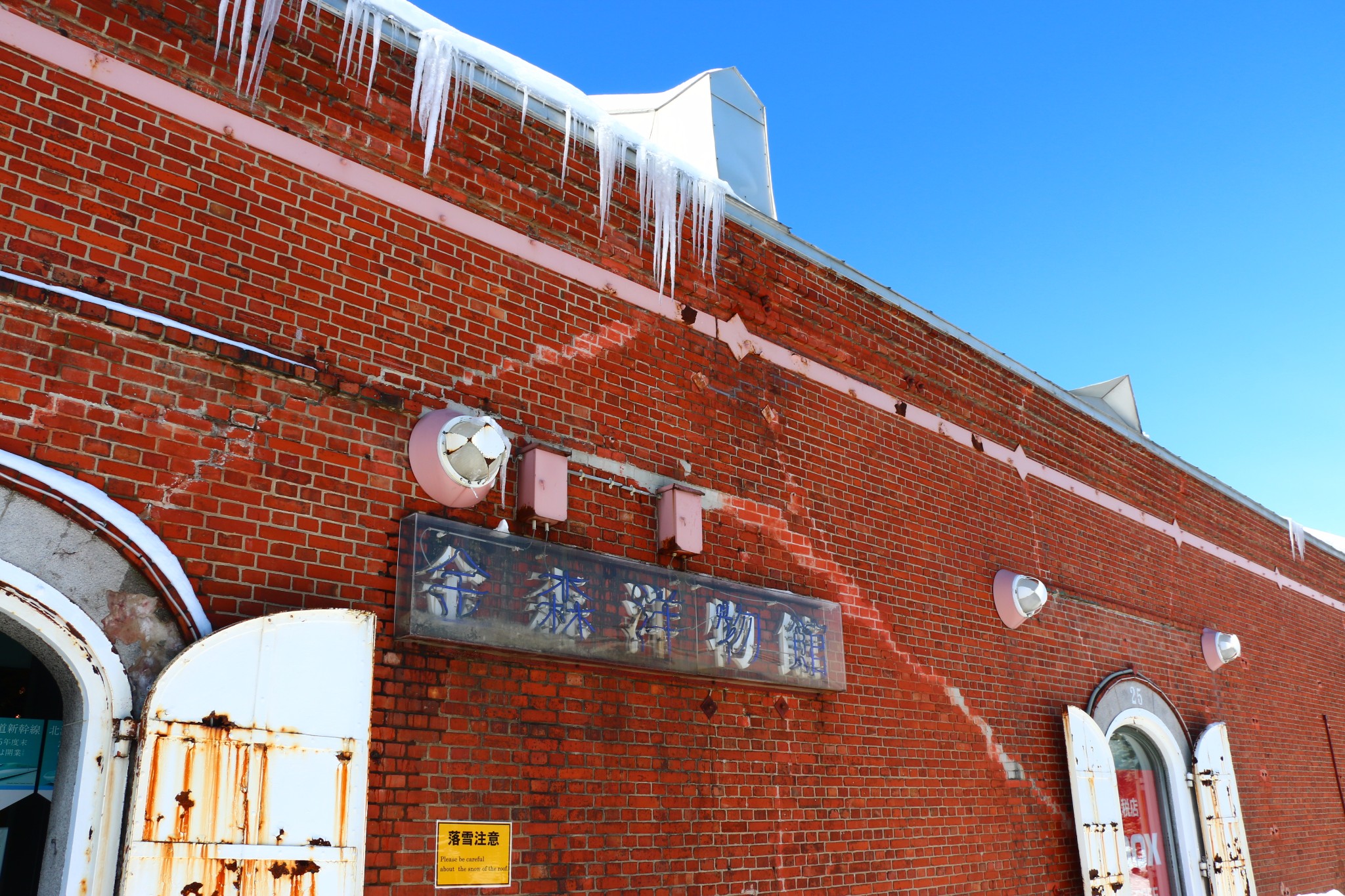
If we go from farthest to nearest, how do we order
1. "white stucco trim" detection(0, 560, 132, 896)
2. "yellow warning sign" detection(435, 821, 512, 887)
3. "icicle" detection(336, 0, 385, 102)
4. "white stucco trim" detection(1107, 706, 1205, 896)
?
1. "white stucco trim" detection(1107, 706, 1205, 896)
2. "icicle" detection(336, 0, 385, 102)
3. "yellow warning sign" detection(435, 821, 512, 887)
4. "white stucco trim" detection(0, 560, 132, 896)

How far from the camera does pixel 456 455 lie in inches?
185

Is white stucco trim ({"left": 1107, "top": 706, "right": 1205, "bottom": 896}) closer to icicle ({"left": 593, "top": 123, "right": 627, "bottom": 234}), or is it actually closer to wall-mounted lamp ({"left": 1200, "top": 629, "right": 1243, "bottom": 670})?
wall-mounted lamp ({"left": 1200, "top": 629, "right": 1243, "bottom": 670})

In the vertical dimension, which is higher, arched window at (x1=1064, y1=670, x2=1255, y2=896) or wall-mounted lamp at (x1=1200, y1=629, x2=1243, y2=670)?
wall-mounted lamp at (x1=1200, y1=629, x2=1243, y2=670)

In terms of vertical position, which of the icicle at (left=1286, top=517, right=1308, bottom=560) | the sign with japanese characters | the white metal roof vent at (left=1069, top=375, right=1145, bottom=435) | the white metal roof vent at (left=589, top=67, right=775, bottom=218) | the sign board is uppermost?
the white metal roof vent at (left=589, top=67, right=775, bottom=218)

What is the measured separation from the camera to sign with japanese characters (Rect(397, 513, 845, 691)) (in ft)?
14.9

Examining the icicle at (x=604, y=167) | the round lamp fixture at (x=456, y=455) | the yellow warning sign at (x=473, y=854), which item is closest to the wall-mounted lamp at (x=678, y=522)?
the round lamp fixture at (x=456, y=455)

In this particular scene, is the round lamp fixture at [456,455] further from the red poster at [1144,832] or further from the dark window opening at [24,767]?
the red poster at [1144,832]

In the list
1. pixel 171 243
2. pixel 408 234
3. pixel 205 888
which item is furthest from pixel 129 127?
pixel 205 888

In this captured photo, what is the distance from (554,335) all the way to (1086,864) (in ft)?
18.2

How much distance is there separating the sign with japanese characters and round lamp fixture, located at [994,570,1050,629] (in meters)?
2.07

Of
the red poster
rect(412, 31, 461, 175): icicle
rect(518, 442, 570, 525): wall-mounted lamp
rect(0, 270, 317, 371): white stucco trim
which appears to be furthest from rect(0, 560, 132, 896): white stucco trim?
the red poster

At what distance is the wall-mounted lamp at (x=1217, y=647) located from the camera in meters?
10.3

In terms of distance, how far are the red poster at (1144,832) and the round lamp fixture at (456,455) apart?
21.9 feet

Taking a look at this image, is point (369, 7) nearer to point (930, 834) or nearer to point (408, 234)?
point (408, 234)
